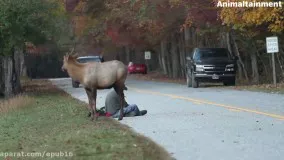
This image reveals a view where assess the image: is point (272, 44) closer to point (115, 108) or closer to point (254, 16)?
point (254, 16)

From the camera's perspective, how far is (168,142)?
11.5 meters

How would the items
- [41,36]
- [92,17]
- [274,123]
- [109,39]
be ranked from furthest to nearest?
[109,39] < [92,17] < [41,36] < [274,123]

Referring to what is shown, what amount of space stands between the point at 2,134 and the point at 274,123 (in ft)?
19.9

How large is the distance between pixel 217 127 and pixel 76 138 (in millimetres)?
3232

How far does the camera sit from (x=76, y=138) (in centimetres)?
1179

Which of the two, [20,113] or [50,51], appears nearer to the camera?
[20,113]

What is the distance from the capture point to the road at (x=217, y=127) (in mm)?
10172

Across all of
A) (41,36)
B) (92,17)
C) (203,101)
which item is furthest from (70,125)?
(92,17)

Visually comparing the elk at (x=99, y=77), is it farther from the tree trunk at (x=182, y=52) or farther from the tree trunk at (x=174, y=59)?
the tree trunk at (x=174, y=59)

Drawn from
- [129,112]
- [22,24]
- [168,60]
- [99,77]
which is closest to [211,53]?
[22,24]

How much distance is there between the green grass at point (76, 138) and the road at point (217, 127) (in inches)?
18.3

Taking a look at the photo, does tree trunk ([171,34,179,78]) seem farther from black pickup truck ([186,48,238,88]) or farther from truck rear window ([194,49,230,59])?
black pickup truck ([186,48,238,88])

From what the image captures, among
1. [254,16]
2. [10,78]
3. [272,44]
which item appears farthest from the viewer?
[10,78]

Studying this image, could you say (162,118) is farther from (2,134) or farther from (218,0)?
(218,0)
